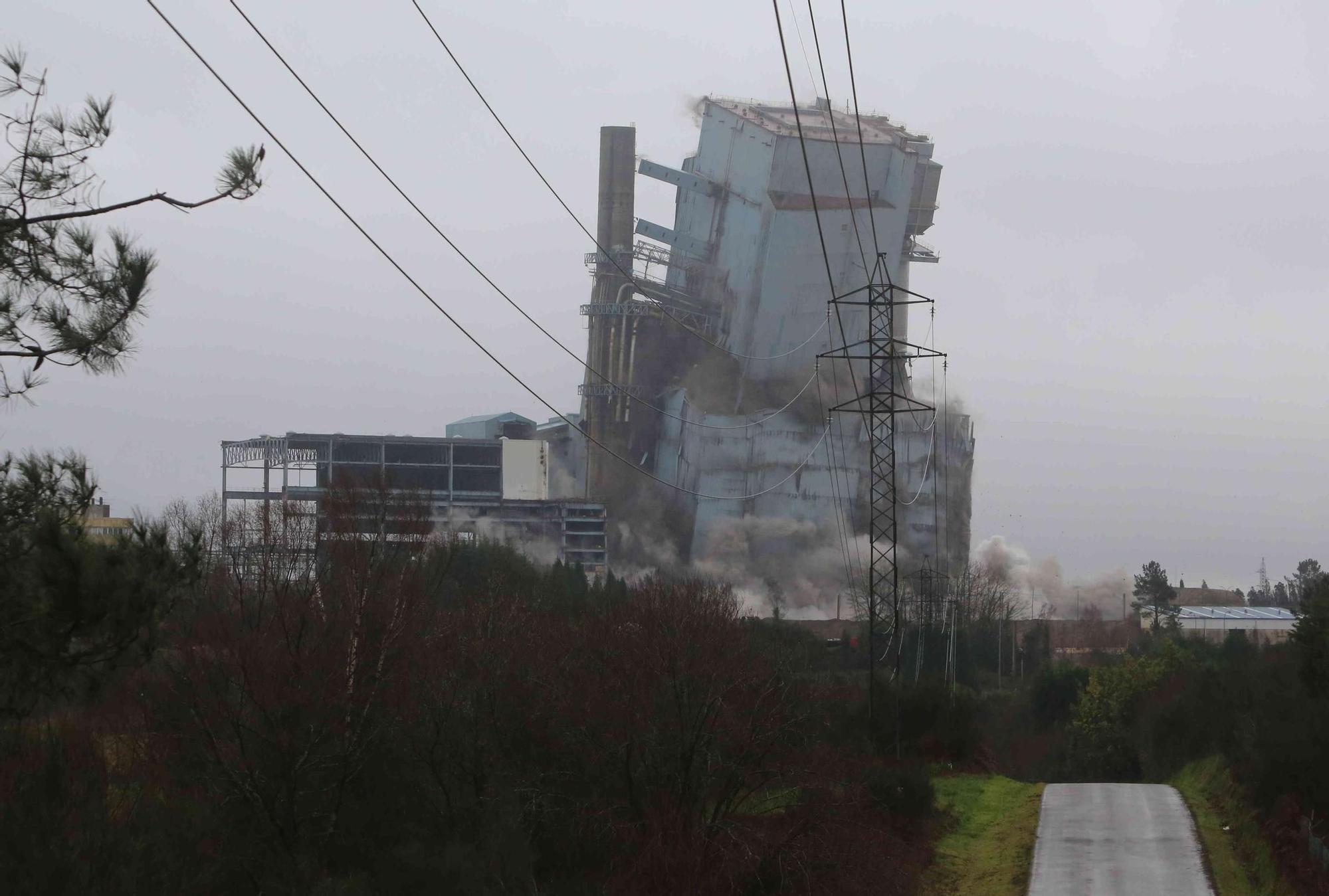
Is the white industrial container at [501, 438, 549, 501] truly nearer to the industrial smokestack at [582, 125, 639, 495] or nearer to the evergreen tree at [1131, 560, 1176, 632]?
the industrial smokestack at [582, 125, 639, 495]

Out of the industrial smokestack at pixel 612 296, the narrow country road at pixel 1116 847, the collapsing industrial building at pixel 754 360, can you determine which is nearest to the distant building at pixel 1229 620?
the collapsing industrial building at pixel 754 360

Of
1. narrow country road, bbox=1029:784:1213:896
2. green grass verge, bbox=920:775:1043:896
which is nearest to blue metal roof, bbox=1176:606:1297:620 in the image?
green grass verge, bbox=920:775:1043:896

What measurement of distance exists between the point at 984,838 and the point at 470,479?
161ft

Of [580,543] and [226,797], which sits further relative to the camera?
[580,543]

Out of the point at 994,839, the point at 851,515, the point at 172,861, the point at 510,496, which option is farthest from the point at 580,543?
the point at 172,861

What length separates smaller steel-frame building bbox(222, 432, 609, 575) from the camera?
2527 inches

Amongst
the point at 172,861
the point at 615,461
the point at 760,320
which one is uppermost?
the point at 760,320

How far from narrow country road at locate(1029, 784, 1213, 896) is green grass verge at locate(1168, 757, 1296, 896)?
209 millimetres

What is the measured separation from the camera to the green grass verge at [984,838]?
17.1m

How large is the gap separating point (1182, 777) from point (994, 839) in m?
9.48

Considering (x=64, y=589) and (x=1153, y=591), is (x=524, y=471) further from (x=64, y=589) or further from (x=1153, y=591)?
(x=64, y=589)

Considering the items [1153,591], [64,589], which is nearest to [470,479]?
[1153,591]

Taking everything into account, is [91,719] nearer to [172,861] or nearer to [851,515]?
[172,861]

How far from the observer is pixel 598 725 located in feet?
58.5
